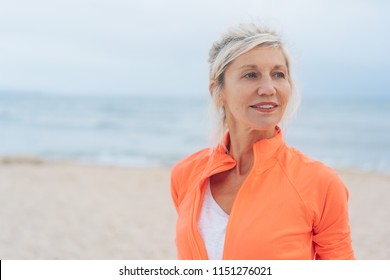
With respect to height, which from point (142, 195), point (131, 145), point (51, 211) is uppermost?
point (131, 145)

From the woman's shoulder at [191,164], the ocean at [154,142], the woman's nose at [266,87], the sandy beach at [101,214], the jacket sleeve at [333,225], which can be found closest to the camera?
the jacket sleeve at [333,225]

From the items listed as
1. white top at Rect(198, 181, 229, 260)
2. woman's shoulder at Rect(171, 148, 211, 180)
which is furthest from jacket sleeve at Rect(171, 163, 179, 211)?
white top at Rect(198, 181, 229, 260)

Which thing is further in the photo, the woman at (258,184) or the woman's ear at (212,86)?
the woman's ear at (212,86)

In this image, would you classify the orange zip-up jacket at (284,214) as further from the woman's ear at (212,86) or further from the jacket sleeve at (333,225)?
the woman's ear at (212,86)

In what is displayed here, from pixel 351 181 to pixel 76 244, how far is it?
6.65 m

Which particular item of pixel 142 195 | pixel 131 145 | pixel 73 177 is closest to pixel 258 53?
pixel 142 195

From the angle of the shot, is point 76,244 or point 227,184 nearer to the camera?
point 227,184

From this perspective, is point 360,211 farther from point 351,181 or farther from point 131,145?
point 131,145

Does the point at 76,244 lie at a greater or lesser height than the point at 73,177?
lesser

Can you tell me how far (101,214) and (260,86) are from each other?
5.68 m

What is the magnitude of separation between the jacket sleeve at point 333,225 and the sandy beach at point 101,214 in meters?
3.85

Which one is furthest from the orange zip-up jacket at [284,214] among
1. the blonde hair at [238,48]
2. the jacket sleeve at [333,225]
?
the blonde hair at [238,48]

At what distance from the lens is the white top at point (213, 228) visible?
1.53m
